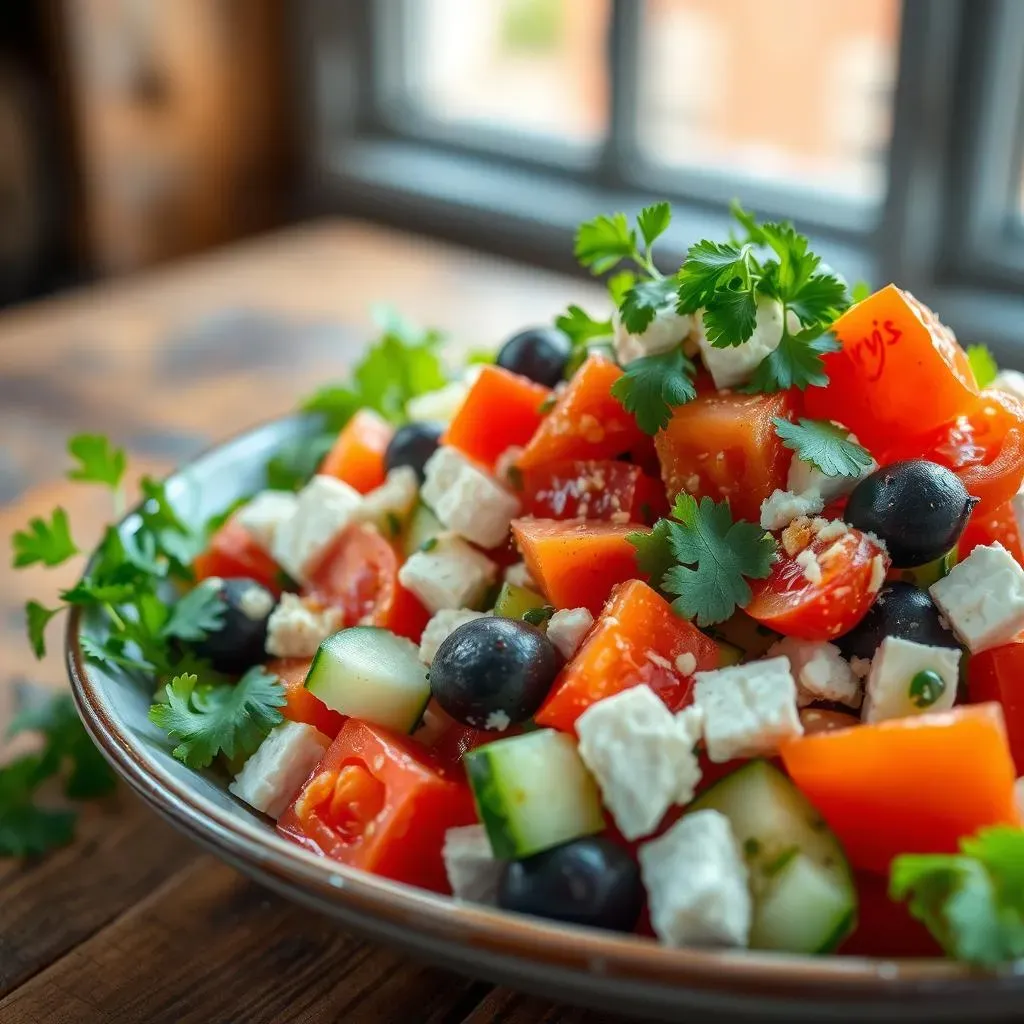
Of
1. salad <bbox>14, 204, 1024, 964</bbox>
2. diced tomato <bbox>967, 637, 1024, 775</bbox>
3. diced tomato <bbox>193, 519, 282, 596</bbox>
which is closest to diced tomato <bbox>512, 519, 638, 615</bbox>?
salad <bbox>14, 204, 1024, 964</bbox>

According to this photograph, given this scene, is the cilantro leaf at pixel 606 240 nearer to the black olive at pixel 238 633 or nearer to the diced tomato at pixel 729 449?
the diced tomato at pixel 729 449

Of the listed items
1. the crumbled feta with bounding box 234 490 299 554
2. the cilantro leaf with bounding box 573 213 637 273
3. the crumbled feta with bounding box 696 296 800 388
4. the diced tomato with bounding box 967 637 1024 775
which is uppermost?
the cilantro leaf with bounding box 573 213 637 273

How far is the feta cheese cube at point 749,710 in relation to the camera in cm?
109

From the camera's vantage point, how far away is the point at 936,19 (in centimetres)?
290

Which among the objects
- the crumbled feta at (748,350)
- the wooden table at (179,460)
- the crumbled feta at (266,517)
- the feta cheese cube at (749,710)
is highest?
the crumbled feta at (748,350)

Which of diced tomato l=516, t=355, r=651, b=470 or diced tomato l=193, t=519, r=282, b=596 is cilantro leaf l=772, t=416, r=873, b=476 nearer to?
diced tomato l=516, t=355, r=651, b=470

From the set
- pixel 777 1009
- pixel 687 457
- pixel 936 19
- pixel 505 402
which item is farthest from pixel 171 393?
pixel 777 1009

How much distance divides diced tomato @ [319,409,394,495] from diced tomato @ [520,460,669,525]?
0.33 metres

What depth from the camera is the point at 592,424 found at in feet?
4.56

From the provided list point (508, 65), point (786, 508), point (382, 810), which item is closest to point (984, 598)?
point (786, 508)

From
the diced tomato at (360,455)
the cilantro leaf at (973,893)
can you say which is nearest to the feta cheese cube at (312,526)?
the diced tomato at (360,455)

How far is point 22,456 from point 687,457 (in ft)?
4.97

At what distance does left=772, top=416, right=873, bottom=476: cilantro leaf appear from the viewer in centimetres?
123

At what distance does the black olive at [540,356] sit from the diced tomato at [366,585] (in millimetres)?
262
